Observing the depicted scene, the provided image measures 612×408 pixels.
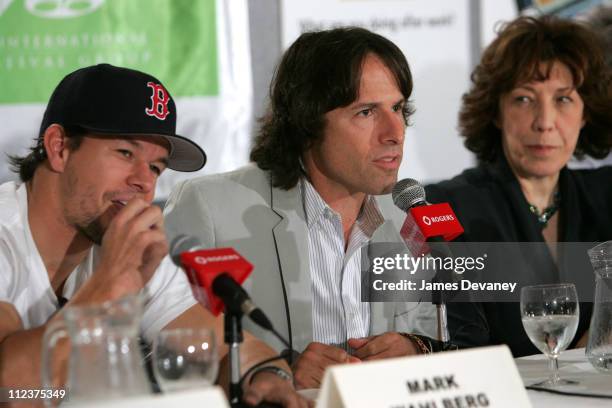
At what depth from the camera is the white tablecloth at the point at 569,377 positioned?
124 cm

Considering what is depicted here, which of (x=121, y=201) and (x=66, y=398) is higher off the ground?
(x=121, y=201)

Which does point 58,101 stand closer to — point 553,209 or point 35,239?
point 35,239

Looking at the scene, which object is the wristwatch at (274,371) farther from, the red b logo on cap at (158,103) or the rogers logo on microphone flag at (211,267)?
the red b logo on cap at (158,103)

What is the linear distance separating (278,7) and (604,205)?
1177mm

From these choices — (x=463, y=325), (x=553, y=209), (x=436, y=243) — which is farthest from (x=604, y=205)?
(x=436, y=243)

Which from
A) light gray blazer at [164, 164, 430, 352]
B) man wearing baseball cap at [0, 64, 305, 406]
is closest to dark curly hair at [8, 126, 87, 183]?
man wearing baseball cap at [0, 64, 305, 406]

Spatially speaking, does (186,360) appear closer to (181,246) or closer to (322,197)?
(181,246)

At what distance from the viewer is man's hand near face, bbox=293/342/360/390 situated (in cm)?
156

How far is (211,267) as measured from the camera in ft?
3.51

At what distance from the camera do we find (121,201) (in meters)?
1.62

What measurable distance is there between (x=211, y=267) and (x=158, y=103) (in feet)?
2.21

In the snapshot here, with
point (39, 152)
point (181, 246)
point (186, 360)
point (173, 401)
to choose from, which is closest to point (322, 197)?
point (39, 152)

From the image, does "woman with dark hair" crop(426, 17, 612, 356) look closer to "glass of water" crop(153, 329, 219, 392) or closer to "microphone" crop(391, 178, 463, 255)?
"microphone" crop(391, 178, 463, 255)

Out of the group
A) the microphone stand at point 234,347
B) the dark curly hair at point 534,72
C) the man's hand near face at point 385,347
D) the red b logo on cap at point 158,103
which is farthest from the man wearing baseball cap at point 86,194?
the dark curly hair at point 534,72
